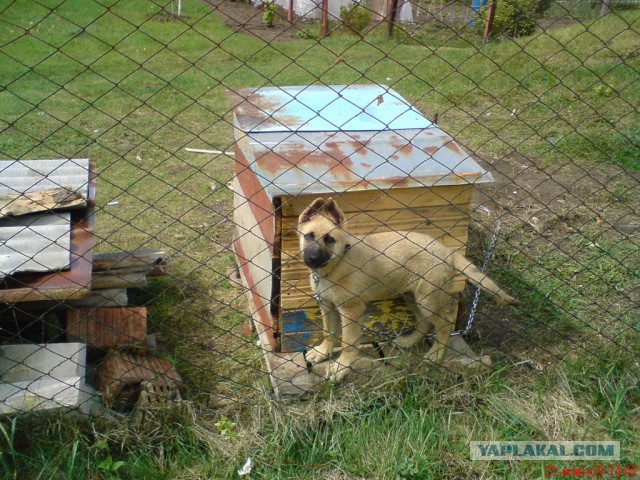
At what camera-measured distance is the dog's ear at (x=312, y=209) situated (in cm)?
310

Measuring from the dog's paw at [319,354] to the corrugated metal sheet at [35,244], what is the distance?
1455 mm

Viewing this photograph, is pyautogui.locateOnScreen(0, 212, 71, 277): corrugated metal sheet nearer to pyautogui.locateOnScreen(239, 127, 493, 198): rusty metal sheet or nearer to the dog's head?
pyautogui.locateOnScreen(239, 127, 493, 198): rusty metal sheet

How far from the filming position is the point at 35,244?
11.4 ft

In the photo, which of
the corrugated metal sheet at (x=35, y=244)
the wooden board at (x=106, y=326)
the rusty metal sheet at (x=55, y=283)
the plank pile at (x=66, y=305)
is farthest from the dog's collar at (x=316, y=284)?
the corrugated metal sheet at (x=35, y=244)

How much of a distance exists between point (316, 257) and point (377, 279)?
0.45m

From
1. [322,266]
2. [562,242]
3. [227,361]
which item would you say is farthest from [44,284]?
[562,242]

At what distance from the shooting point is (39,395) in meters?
2.99

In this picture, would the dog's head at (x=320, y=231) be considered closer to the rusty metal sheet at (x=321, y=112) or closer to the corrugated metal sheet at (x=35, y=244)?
the rusty metal sheet at (x=321, y=112)

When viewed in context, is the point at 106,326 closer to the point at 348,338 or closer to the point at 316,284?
the point at 316,284

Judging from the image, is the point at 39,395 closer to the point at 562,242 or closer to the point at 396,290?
the point at 396,290

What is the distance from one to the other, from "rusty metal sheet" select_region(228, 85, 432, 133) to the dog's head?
1.75 feet

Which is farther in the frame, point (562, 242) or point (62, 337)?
point (562, 242)

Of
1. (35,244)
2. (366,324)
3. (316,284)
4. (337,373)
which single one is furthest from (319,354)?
(35,244)

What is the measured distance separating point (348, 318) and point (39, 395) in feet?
5.26
